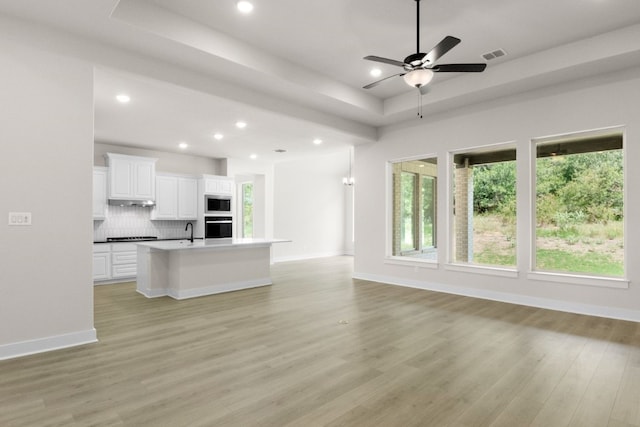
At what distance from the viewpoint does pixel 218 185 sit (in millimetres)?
8766

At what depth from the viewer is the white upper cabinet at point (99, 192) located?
7090 millimetres

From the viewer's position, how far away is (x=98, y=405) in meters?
2.32

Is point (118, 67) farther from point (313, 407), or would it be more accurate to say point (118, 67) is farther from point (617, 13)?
point (617, 13)

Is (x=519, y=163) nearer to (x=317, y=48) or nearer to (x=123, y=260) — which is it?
(x=317, y=48)

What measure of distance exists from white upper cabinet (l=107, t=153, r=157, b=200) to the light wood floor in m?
3.32

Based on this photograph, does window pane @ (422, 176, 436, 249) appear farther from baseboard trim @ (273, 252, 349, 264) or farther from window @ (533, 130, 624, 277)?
baseboard trim @ (273, 252, 349, 264)

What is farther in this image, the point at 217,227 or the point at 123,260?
the point at 217,227

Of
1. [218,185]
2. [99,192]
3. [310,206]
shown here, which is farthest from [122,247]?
[310,206]

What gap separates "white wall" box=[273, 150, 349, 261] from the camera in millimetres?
10602

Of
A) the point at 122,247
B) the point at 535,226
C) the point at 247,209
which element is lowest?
the point at 122,247

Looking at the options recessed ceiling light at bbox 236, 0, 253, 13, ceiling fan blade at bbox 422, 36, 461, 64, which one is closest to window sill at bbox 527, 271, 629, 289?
ceiling fan blade at bbox 422, 36, 461, 64

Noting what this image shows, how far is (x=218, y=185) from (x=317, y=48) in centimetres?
524

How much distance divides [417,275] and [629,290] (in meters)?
2.85

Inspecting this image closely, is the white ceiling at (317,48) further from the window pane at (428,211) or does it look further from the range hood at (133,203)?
the range hood at (133,203)
